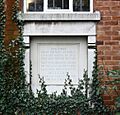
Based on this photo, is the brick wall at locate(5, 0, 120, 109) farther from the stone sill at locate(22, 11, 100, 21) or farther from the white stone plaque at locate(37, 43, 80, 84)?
the white stone plaque at locate(37, 43, 80, 84)

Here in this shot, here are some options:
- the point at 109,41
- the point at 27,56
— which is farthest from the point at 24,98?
the point at 109,41

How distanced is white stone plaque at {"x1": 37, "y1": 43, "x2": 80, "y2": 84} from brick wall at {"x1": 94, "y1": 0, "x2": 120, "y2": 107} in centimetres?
49

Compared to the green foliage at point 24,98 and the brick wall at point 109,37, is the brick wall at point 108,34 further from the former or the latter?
the green foliage at point 24,98

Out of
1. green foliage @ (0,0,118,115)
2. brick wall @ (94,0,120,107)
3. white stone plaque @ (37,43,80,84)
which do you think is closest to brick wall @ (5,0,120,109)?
brick wall @ (94,0,120,107)

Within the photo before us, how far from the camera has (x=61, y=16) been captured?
7.16m

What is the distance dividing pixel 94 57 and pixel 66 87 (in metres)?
0.81

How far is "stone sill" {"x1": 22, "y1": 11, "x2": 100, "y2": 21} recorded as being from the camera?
23.4 ft

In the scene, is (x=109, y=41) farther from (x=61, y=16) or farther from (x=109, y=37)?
(x=61, y=16)

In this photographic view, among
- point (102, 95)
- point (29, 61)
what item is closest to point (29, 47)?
point (29, 61)

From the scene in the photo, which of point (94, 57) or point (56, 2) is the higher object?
point (56, 2)

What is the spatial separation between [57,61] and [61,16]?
0.88 metres

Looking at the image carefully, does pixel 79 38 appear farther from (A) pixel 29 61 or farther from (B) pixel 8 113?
(B) pixel 8 113

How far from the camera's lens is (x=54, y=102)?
713 centimetres

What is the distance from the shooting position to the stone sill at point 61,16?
713cm
